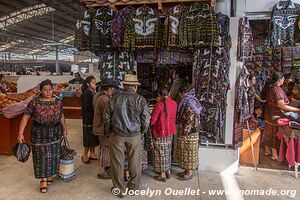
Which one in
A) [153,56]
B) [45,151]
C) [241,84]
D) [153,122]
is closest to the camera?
[45,151]

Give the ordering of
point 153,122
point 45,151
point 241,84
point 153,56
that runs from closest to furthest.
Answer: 1. point 45,151
2. point 153,122
3. point 241,84
4. point 153,56

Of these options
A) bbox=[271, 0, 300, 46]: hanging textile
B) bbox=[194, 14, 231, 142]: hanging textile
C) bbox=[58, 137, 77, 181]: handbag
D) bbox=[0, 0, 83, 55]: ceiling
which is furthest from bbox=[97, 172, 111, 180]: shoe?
bbox=[0, 0, 83, 55]: ceiling

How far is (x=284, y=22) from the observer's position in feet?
12.1

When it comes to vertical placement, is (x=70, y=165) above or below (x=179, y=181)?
above

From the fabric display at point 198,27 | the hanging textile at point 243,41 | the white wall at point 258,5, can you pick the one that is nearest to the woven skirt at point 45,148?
the fabric display at point 198,27

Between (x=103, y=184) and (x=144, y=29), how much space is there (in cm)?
251

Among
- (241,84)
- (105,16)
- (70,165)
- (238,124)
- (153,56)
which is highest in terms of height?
(105,16)

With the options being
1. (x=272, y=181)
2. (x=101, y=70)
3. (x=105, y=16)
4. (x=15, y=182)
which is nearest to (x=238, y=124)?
(x=272, y=181)

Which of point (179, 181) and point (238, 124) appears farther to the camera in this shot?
point (238, 124)

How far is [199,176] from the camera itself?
371 cm

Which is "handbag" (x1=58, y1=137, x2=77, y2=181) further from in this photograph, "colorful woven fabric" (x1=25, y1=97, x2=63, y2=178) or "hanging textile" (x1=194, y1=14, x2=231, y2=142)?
"hanging textile" (x1=194, y1=14, x2=231, y2=142)

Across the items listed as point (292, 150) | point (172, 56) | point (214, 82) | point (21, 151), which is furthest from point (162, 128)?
point (292, 150)

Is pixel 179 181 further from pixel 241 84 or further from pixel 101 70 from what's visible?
pixel 101 70

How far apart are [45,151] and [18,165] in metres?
1.41
